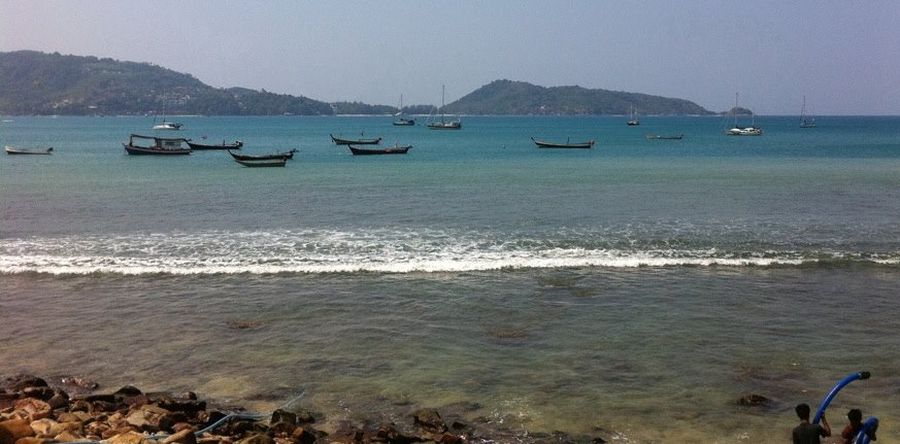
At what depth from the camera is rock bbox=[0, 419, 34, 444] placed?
797 centimetres

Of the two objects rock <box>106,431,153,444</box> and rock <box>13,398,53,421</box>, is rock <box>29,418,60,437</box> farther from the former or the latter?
rock <box>106,431,153,444</box>

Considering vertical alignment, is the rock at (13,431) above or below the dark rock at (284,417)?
above

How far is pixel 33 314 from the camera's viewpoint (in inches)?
677

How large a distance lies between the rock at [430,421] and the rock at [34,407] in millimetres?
5332

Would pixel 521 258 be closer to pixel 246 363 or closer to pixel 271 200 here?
pixel 246 363

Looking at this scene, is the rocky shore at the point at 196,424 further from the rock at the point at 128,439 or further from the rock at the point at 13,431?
the rock at the point at 13,431

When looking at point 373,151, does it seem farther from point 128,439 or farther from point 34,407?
point 128,439

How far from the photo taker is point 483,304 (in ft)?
59.3

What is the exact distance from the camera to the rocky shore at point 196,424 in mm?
9656

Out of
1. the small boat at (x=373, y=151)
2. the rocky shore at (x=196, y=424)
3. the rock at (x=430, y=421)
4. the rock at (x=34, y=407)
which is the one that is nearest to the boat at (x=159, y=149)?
the small boat at (x=373, y=151)

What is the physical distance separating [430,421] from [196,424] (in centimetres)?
343

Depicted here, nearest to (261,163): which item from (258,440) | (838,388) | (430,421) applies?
(430,421)

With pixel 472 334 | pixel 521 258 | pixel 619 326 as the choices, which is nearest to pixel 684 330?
pixel 619 326

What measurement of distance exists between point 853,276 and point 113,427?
19.8 m
